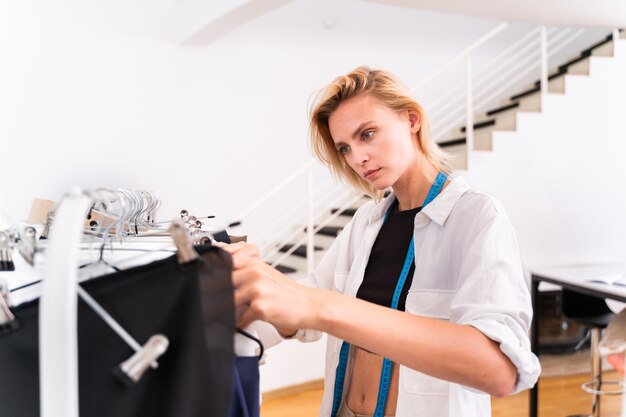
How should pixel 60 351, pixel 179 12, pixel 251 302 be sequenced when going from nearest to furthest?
pixel 60 351
pixel 251 302
pixel 179 12

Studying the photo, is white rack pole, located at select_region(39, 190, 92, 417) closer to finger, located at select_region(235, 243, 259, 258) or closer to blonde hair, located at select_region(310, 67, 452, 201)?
finger, located at select_region(235, 243, 259, 258)

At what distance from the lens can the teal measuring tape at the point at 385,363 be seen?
4.71 ft

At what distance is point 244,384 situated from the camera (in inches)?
35.7

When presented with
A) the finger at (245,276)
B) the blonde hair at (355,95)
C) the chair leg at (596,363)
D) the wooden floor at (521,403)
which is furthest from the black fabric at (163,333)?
the chair leg at (596,363)

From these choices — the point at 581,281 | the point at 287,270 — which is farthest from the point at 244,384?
the point at 287,270

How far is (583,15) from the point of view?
473cm

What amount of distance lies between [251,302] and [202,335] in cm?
8

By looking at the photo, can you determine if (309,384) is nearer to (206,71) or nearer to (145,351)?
(206,71)

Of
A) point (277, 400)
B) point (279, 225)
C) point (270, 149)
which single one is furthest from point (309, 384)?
point (270, 149)

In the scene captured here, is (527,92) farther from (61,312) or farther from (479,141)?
(61,312)

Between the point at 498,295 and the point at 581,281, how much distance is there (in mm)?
2561

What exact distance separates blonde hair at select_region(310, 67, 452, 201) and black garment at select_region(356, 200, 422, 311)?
166 mm

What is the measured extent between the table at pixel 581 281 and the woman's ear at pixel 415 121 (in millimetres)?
1990

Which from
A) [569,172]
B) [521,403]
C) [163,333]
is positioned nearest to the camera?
[163,333]
